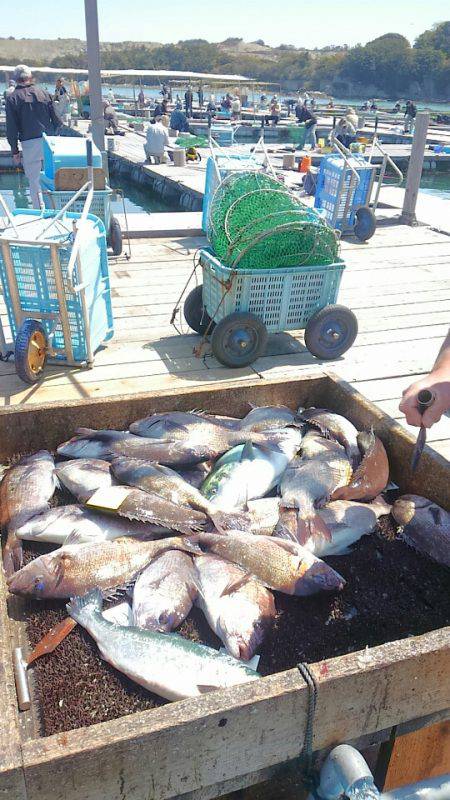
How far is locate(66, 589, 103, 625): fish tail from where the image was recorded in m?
2.18

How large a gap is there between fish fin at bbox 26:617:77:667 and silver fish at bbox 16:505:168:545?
425 millimetres

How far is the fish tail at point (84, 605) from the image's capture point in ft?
7.16

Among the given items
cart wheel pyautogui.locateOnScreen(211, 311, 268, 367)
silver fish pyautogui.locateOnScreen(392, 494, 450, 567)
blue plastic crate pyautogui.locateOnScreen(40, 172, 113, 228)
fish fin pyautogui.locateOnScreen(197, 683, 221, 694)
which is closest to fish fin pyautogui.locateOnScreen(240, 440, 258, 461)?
silver fish pyautogui.locateOnScreen(392, 494, 450, 567)

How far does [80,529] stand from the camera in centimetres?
258

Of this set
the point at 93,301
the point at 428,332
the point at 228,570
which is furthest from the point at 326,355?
the point at 228,570

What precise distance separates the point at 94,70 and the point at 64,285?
530cm

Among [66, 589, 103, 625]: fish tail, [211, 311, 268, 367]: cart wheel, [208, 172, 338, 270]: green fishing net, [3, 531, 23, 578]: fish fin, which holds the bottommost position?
[211, 311, 268, 367]: cart wheel

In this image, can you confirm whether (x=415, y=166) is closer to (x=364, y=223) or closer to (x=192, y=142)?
(x=364, y=223)

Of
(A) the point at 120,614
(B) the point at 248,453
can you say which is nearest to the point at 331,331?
(B) the point at 248,453

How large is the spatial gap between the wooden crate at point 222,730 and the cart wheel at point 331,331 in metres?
3.39

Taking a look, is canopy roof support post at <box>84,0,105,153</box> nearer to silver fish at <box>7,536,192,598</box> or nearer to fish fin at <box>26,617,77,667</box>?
silver fish at <box>7,536,192,598</box>

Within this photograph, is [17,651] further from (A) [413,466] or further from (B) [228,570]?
(A) [413,466]

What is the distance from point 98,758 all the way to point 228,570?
0.97 metres

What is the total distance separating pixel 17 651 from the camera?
206 cm
